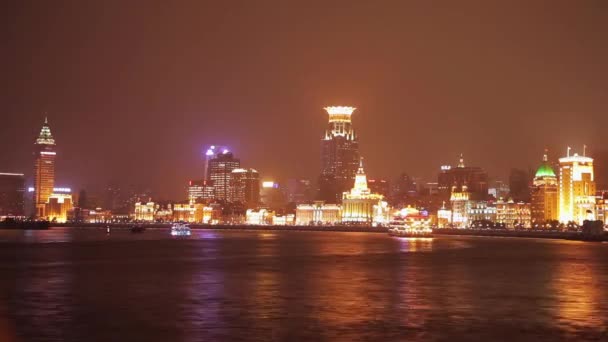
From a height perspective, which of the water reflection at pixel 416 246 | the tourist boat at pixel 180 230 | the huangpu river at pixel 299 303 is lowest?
the huangpu river at pixel 299 303

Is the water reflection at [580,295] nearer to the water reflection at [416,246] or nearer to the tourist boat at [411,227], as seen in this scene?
the water reflection at [416,246]

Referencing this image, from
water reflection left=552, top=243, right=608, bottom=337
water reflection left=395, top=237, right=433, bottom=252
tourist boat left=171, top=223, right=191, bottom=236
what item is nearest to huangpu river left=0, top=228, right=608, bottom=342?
water reflection left=552, top=243, right=608, bottom=337

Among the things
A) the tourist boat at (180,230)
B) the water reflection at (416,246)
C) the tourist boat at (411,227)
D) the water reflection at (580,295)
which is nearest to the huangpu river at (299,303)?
the water reflection at (580,295)

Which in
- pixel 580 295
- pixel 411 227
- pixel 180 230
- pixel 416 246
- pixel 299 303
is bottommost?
pixel 299 303

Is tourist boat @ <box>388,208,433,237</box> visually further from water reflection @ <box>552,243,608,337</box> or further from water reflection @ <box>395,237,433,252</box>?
water reflection @ <box>552,243,608,337</box>

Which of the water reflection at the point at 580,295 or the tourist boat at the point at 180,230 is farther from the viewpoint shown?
the tourist boat at the point at 180,230

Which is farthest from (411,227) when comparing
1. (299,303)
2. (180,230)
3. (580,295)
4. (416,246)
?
(299,303)

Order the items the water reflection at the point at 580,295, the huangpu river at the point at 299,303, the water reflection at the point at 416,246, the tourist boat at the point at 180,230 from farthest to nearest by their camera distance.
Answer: the tourist boat at the point at 180,230 → the water reflection at the point at 416,246 → the water reflection at the point at 580,295 → the huangpu river at the point at 299,303

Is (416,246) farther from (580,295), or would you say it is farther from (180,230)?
(580,295)

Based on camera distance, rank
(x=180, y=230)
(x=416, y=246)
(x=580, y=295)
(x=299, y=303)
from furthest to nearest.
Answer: (x=180, y=230) < (x=416, y=246) < (x=580, y=295) < (x=299, y=303)

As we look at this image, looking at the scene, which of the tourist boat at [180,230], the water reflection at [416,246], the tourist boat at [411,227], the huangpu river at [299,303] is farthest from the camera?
the tourist boat at [411,227]

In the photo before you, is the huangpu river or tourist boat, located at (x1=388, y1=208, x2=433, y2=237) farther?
tourist boat, located at (x1=388, y1=208, x2=433, y2=237)

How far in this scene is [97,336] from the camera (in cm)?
2836

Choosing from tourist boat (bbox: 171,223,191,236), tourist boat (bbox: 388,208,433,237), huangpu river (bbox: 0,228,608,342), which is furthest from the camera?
tourist boat (bbox: 388,208,433,237)
